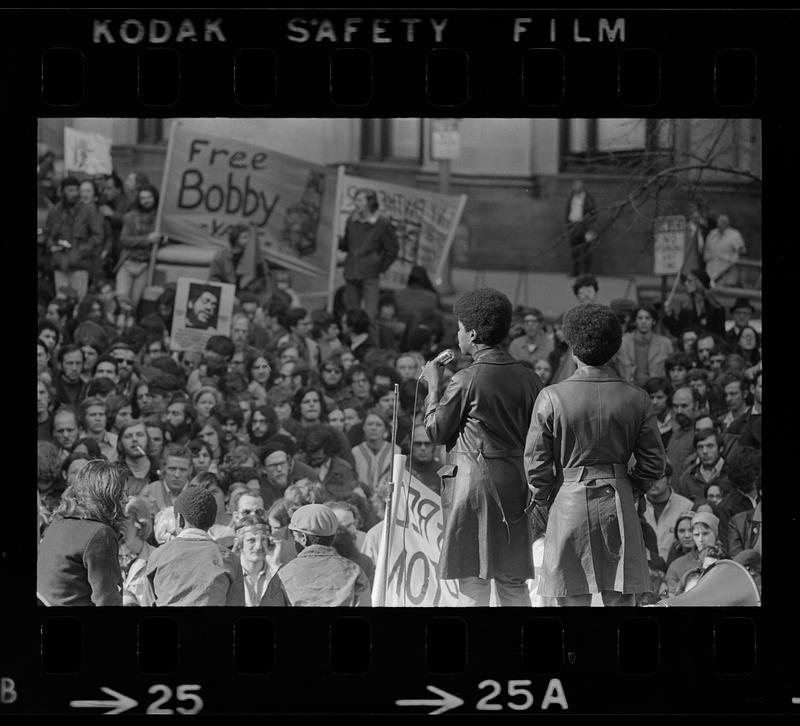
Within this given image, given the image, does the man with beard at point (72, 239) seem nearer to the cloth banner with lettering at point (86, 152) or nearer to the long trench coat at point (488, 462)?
the cloth banner with lettering at point (86, 152)

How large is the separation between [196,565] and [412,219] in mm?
3991

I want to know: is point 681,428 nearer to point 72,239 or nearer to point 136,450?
point 136,450

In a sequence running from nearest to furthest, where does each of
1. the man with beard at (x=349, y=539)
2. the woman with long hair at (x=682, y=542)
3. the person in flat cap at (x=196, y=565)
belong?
the person in flat cap at (x=196, y=565)
the man with beard at (x=349, y=539)
the woman with long hair at (x=682, y=542)

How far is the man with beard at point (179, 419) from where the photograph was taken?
402 inches

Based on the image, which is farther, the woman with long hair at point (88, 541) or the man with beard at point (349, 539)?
the man with beard at point (349, 539)

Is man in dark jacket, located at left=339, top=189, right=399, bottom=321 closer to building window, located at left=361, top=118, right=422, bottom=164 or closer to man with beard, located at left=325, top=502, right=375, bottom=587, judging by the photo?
building window, located at left=361, top=118, right=422, bottom=164

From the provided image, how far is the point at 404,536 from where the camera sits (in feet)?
26.5

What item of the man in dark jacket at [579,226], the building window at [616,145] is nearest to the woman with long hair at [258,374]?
the man in dark jacket at [579,226]

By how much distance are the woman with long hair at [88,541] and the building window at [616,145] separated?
4.39 metres
